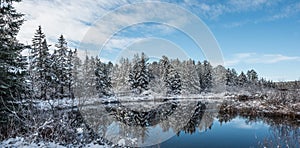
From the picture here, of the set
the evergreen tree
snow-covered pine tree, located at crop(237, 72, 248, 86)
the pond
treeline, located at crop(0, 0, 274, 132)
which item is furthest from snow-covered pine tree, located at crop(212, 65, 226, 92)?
the pond

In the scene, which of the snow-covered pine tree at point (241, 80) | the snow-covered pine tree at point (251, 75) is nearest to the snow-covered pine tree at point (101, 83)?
the snow-covered pine tree at point (241, 80)

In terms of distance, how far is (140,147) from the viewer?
1055cm

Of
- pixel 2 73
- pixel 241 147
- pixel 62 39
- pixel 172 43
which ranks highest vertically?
pixel 62 39

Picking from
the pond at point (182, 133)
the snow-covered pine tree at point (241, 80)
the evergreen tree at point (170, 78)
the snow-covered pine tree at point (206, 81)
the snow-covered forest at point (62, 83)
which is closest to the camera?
the snow-covered forest at point (62, 83)

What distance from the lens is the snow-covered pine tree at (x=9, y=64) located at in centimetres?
960

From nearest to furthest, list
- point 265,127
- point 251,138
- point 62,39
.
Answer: point 251,138, point 265,127, point 62,39

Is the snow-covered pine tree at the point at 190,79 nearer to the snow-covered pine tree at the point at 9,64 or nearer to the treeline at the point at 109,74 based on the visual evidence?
the treeline at the point at 109,74

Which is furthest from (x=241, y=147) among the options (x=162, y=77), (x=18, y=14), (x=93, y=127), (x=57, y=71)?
(x=162, y=77)

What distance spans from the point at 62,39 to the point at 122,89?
13.8 metres

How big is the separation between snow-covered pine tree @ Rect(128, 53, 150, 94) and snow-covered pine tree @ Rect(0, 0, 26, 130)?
89.2 ft

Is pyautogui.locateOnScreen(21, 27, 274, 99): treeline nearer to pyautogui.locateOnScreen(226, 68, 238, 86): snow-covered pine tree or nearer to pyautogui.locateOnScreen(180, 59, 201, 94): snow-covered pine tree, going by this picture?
pyautogui.locateOnScreen(180, 59, 201, 94): snow-covered pine tree

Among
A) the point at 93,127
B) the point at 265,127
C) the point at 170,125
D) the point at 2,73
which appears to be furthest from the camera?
the point at 265,127

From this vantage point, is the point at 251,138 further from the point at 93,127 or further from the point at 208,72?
the point at 208,72

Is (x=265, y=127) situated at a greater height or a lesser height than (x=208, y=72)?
lesser
